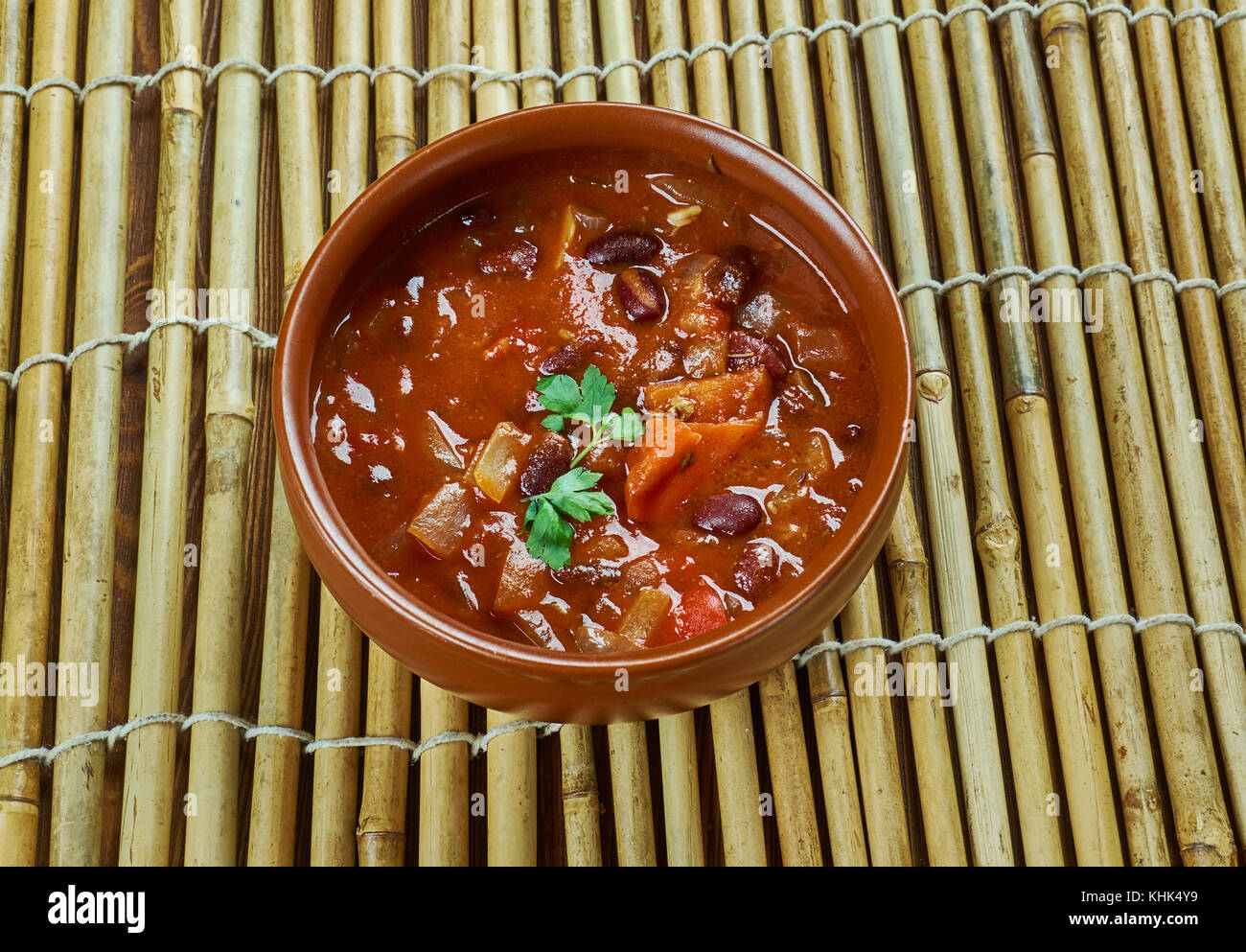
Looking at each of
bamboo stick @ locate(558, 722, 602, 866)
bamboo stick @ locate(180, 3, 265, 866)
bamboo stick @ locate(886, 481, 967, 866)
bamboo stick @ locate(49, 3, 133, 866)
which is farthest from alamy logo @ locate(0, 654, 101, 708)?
bamboo stick @ locate(886, 481, 967, 866)

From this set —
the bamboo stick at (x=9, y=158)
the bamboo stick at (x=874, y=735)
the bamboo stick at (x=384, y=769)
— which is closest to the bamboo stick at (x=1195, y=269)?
the bamboo stick at (x=874, y=735)

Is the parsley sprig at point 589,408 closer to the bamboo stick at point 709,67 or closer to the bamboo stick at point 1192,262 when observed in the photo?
the bamboo stick at point 709,67

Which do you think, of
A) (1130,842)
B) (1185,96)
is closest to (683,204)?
(1185,96)

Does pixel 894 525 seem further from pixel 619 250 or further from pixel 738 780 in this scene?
pixel 619 250

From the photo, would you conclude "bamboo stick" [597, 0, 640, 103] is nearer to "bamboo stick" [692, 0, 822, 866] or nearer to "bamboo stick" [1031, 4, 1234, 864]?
"bamboo stick" [1031, 4, 1234, 864]

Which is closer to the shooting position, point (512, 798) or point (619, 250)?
point (619, 250)
